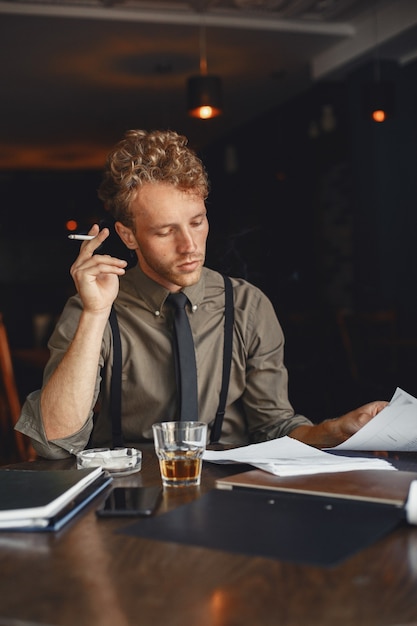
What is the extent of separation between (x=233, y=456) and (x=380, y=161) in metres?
4.92

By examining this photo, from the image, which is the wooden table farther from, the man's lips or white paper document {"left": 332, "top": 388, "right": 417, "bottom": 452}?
the man's lips

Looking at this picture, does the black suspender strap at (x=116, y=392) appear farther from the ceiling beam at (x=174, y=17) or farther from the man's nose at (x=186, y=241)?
the ceiling beam at (x=174, y=17)

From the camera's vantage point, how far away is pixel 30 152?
9.31 metres

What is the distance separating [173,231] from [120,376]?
0.32 meters

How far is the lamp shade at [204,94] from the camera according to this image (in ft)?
16.1

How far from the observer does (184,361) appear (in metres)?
1.66

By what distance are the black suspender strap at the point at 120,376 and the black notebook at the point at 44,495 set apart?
50 centimetres

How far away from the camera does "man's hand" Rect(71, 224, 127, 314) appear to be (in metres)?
1.52

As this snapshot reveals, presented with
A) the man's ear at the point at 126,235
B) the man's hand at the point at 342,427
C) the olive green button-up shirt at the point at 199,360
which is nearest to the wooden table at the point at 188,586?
the man's hand at the point at 342,427

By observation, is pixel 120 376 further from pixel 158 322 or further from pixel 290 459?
pixel 290 459

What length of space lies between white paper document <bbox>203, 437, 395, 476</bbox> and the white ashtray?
12 centimetres

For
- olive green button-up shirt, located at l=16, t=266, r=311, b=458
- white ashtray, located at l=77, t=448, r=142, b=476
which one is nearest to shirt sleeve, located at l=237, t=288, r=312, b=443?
olive green button-up shirt, located at l=16, t=266, r=311, b=458

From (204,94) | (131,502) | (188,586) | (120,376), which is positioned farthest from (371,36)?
(188,586)

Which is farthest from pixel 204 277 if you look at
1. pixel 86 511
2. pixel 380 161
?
pixel 380 161
